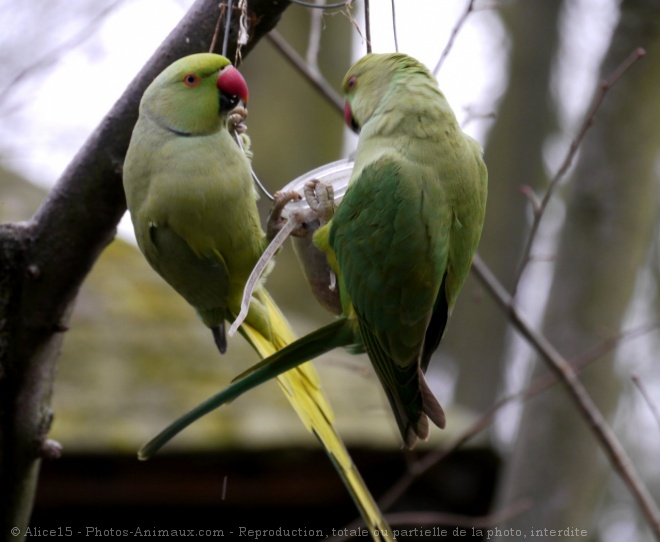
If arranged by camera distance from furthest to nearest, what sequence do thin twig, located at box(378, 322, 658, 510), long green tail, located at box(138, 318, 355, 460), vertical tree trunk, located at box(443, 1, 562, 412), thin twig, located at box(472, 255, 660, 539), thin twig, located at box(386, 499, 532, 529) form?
vertical tree trunk, located at box(443, 1, 562, 412) < thin twig, located at box(386, 499, 532, 529) < thin twig, located at box(378, 322, 658, 510) < thin twig, located at box(472, 255, 660, 539) < long green tail, located at box(138, 318, 355, 460)

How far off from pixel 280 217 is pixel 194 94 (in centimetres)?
39

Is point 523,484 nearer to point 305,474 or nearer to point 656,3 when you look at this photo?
point 305,474

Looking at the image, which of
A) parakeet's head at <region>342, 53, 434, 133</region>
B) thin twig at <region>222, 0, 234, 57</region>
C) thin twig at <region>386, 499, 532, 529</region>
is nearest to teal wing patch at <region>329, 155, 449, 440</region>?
parakeet's head at <region>342, 53, 434, 133</region>

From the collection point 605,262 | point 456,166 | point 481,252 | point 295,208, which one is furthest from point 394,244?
point 481,252

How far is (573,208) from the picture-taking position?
4.11 metres

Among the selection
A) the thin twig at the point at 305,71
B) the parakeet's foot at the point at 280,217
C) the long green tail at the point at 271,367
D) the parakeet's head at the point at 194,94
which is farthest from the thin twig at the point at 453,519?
the parakeet's head at the point at 194,94

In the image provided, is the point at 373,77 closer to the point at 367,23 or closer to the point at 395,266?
the point at 367,23

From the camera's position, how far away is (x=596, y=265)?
3.99 metres

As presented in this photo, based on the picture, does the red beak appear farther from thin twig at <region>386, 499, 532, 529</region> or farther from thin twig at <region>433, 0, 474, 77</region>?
thin twig at <region>386, 499, 532, 529</region>

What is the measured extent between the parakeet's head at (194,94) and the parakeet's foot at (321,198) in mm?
278

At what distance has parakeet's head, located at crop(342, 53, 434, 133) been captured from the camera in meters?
2.06

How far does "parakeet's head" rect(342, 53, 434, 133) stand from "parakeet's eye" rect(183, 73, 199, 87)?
0.40 m

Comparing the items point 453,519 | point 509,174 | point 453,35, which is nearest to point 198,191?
point 453,35

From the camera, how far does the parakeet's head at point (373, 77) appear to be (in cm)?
206
